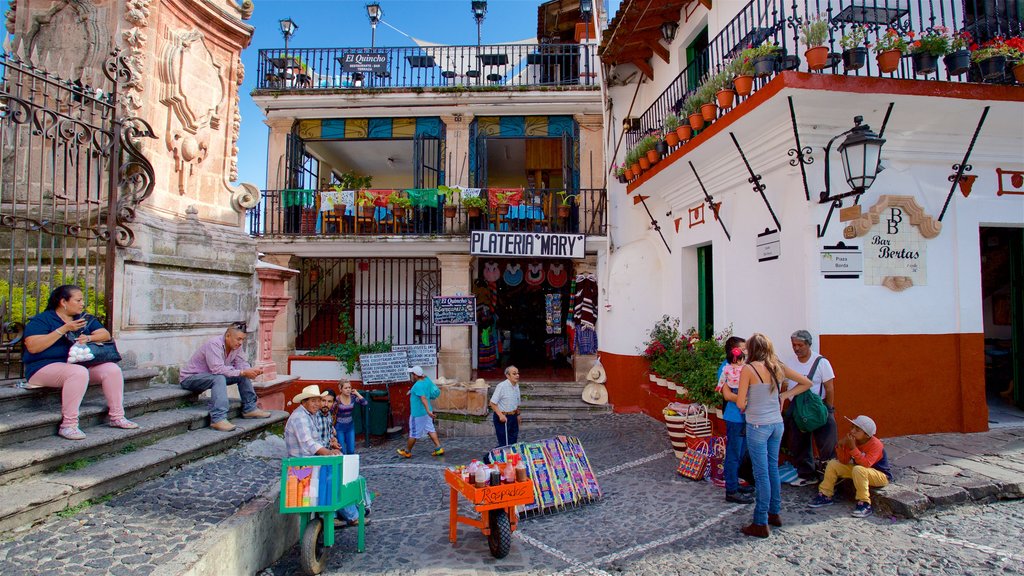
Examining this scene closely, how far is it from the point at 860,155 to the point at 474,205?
8006 mm

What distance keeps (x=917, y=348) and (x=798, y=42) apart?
379cm

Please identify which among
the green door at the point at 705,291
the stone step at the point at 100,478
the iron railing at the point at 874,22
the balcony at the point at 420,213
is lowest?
the stone step at the point at 100,478

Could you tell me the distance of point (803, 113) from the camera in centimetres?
576

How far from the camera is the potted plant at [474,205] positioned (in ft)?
39.5

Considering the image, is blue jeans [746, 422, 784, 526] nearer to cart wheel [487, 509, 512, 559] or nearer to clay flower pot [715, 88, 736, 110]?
cart wheel [487, 509, 512, 559]

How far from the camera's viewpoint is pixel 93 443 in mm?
3969

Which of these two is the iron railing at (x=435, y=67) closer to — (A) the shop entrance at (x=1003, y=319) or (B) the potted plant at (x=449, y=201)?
(B) the potted plant at (x=449, y=201)

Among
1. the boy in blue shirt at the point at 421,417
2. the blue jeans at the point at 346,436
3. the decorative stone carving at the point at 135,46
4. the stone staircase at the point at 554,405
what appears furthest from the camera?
the stone staircase at the point at 554,405

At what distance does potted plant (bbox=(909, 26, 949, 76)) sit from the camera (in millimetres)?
5430

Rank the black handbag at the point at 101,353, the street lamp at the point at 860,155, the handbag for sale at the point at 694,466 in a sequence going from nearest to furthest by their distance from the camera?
the black handbag at the point at 101,353, the street lamp at the point at 860,155, the handbag for sale at the point at 694,466

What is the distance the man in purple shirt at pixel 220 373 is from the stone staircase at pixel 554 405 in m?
5.85

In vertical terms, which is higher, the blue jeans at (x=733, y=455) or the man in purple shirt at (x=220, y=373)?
the man in purple shirt at (x=220, y=373)

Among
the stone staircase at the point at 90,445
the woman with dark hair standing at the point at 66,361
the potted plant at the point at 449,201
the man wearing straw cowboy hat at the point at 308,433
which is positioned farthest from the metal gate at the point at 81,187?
the potted plant at the point at 449,201

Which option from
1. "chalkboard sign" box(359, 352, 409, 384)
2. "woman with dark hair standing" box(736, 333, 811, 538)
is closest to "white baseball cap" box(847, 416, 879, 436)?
"woman with dark hair standing" box(736, 333, 811, 538)
